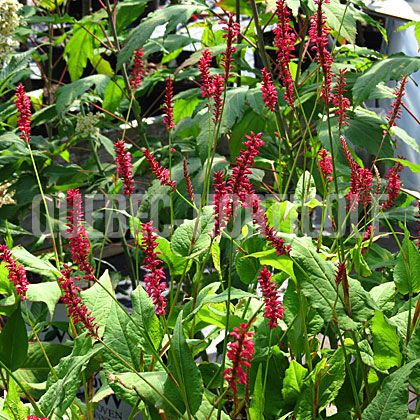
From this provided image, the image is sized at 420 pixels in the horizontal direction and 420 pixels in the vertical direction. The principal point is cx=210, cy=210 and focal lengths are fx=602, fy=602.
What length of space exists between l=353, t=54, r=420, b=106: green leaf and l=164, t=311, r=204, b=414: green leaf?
1.57ft

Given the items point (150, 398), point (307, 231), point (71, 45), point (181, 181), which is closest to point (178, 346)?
point (150, 398)

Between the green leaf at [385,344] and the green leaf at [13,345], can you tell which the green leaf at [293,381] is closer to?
the green leaf at [385,344]

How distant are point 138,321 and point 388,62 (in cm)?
54

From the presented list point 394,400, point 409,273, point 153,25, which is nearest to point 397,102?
point 409,273

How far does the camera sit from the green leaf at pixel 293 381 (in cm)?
49

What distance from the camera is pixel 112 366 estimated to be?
0.49 meters

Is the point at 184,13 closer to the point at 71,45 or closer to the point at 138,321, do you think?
the point at 71,45

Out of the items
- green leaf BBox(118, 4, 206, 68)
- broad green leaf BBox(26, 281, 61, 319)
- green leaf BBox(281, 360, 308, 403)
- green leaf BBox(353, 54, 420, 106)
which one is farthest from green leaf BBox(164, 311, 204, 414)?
green leaf BBox(118, 4, 206, 68)

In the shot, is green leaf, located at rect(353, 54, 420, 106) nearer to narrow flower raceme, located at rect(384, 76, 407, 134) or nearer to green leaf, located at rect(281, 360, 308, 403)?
narrow flower raceme, located at rect(384, 76, 407, 134)

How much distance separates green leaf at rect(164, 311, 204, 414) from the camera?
1.39 feet

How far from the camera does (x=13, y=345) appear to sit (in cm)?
53

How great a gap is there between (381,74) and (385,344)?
46 centimetres

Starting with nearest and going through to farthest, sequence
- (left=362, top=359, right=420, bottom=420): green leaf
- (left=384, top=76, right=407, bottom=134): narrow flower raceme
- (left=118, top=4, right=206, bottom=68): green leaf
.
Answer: (left=362, top=359, right=420, bottom=420): green leaf
(left=384, top=76, right=407, bottom=134): narrow flower raceme
(left=118, top=4, right=206, bottom=68): green leaf

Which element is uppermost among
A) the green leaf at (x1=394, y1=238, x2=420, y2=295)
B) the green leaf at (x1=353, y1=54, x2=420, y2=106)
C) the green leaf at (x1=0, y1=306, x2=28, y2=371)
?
the green leaf at (x1=353, y1=54, x2=420, y2=106)
